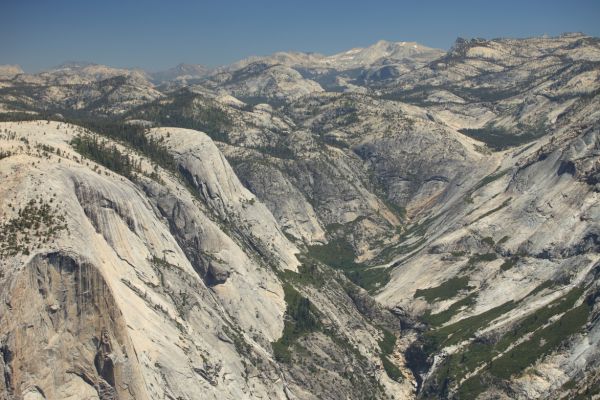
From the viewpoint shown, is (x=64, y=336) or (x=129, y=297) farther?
(x=129, y=297)

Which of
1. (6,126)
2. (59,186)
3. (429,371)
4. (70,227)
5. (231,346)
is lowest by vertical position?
(429,371)

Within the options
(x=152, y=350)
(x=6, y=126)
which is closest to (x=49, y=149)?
(x=6, y=126)

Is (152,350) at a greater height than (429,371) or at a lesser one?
greater

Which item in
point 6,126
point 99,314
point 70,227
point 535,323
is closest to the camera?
point 99,314

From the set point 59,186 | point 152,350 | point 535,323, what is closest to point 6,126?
point 59,186

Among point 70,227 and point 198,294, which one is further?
point 198,294

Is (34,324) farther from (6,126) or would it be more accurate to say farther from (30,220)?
(6,126)

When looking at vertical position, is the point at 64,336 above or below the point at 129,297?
below

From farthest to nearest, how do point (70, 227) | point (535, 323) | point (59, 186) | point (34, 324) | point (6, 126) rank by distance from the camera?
point (535, 323), point (6, 126), point (59, 186), point (70, 227), point (34, 324)

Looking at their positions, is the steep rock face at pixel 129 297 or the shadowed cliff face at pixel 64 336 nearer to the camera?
the shadowed cliff face at pixel 64 336

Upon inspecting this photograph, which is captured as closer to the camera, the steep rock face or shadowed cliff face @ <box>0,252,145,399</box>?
shadowed cliff face @ <box>0,252,145,399</box>
